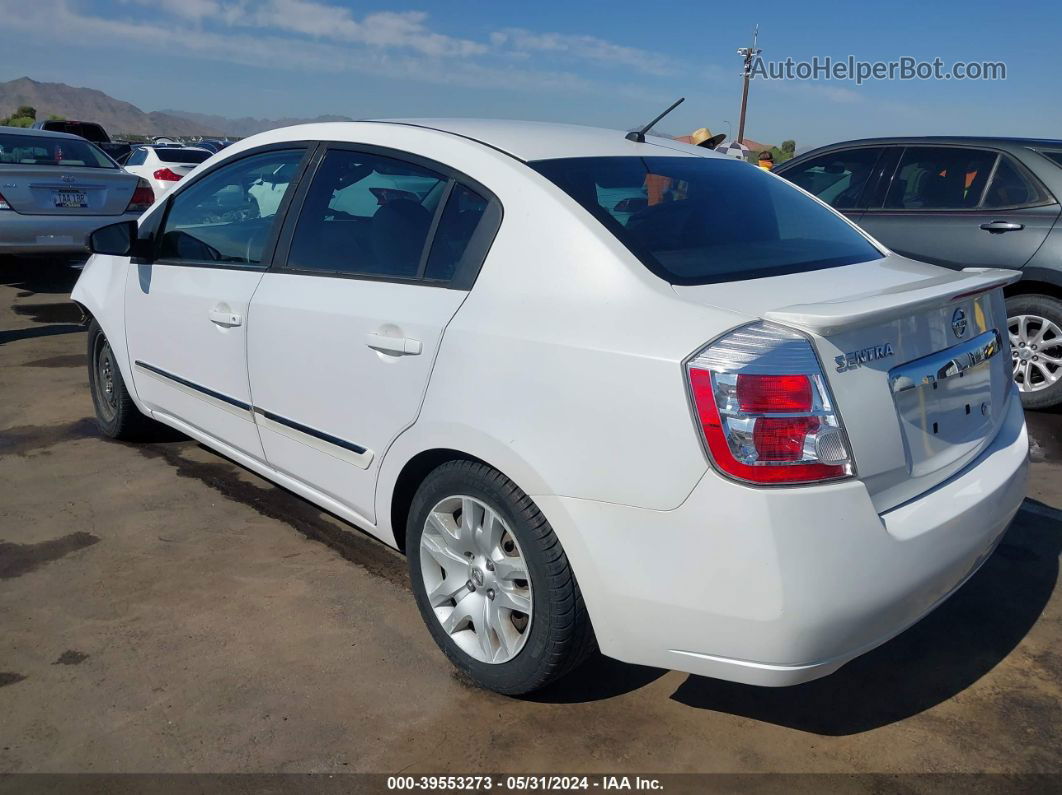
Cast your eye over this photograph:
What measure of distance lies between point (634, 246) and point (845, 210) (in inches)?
166

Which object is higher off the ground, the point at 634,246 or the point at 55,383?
the point at 634,246

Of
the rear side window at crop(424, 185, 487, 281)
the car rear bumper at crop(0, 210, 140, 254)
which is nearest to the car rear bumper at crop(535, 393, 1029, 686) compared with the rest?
the rear side window at crop(424, 185, 487, 281)

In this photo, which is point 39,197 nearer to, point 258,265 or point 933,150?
point 258,265

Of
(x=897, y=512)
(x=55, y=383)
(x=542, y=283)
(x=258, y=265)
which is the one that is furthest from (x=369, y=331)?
(x=55, y=383)

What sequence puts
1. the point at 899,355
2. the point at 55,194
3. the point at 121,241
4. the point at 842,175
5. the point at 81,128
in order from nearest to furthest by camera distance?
the point at 899,355
the point at 121,241
the point at 842,175
the point at 55,194
the point at 81,128

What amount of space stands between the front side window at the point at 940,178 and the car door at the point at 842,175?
19 centimetres

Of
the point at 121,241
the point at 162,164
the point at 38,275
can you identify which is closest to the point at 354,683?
the point at 121,241

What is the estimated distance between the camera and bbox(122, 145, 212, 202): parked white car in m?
14.4

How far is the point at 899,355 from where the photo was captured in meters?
2.23

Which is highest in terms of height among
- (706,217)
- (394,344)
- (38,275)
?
(706,217)

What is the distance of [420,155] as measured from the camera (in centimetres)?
289

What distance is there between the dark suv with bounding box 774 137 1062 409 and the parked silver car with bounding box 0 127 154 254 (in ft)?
23.0

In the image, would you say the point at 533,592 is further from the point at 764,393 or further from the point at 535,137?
the point at 535,137

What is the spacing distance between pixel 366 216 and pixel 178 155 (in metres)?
14.5
